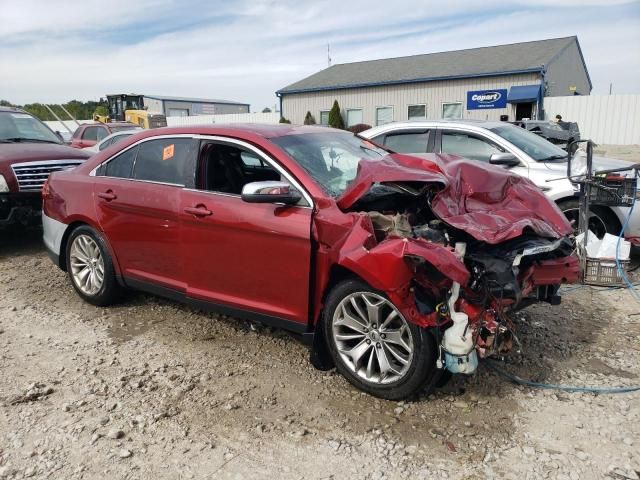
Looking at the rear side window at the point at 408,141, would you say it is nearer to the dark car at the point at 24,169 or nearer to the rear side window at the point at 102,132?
the dark car at the point at 24,169

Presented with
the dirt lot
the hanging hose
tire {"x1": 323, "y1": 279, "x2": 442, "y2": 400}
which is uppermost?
tire {"x1": 323, "y1": 279, "x2": 442, "y2": 400}

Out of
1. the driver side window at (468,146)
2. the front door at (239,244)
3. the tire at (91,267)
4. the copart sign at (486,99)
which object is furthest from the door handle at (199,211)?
the copart sign at (486,99)

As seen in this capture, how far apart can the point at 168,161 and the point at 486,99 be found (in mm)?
25020

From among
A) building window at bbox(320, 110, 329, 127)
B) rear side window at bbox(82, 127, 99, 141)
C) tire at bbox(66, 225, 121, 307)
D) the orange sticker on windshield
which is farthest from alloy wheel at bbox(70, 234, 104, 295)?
building window at bbox(320, 110, 329, 127)

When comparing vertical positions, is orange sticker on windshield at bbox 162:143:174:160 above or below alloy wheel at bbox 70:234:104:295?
above

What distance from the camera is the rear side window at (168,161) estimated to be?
14.0 ft

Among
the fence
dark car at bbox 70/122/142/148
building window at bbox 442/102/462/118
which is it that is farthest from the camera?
building window at bbox 442/102/462/118

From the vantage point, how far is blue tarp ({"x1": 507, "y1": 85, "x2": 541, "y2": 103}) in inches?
984

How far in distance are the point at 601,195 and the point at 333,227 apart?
3.36 meters

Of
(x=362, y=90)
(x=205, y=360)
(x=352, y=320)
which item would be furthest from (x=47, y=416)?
(x=362, y=90)

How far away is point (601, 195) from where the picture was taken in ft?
17.7

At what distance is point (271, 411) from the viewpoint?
11.0ft

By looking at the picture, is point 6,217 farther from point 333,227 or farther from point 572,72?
point 572,72

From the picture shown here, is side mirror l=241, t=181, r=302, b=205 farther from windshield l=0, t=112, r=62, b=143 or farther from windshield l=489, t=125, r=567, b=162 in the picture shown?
windshield l=0, t=112, r=62, b=143
